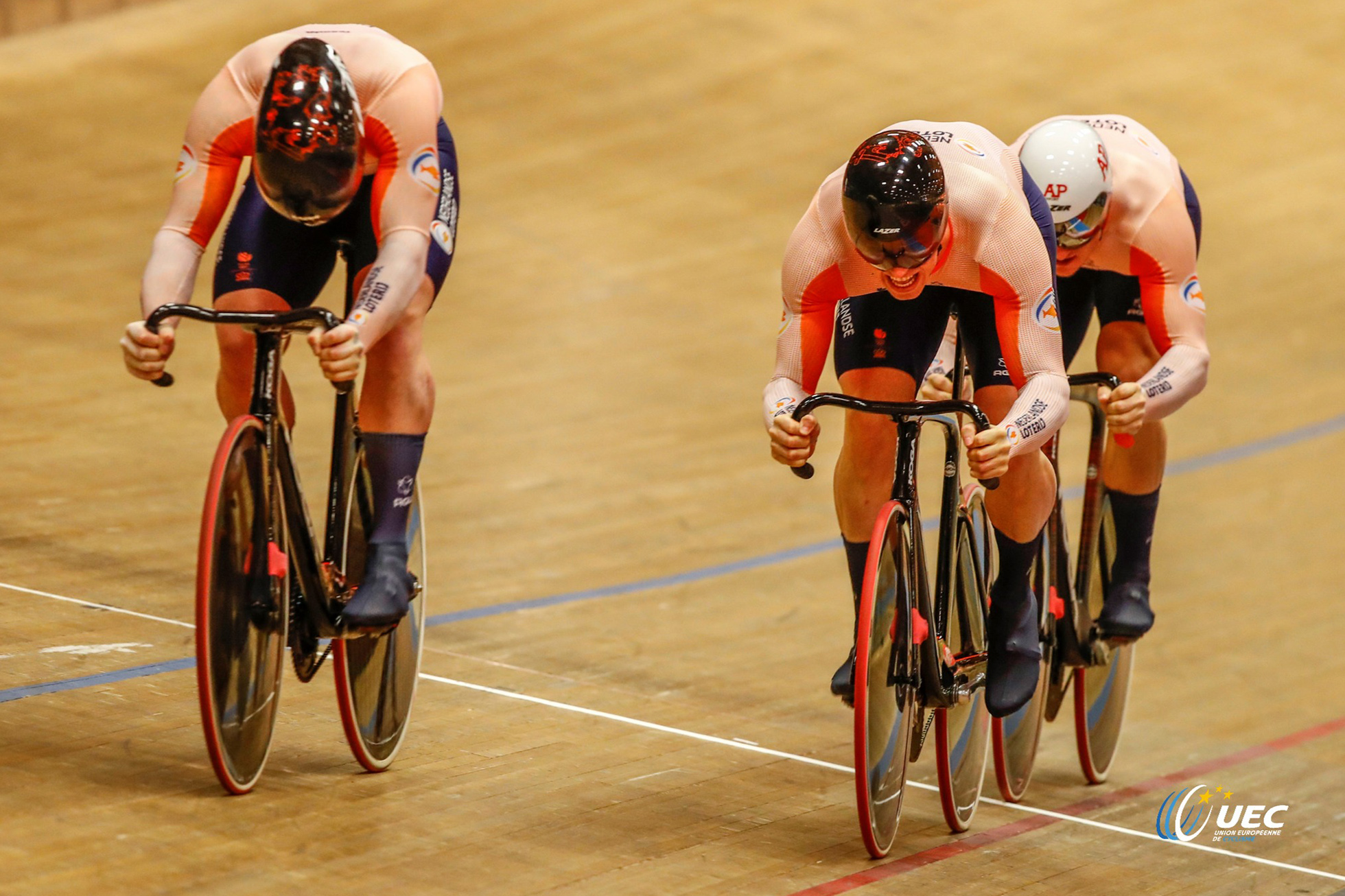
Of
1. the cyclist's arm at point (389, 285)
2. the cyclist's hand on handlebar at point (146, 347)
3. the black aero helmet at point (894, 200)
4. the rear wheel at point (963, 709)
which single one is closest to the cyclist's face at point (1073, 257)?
the rear wheel at point (963, 709)

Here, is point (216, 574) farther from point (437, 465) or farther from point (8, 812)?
point (437, 465)

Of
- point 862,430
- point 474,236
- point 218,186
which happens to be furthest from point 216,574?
point 474,236

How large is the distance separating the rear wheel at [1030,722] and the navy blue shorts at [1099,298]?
1.69ft

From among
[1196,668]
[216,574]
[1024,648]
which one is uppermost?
[216,574]

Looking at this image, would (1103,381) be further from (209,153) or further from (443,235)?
(209,153)

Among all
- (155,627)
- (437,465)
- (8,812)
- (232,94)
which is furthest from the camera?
(437,465)

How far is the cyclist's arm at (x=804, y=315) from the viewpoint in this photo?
3104 mm

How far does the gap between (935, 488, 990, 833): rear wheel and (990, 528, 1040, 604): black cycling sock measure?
0.14 ft

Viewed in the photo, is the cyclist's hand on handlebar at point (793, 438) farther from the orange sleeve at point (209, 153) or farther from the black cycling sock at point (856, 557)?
the orange sleeve at point (209, 153)

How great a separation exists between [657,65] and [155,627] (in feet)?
22.8

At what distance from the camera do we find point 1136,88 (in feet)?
34.8

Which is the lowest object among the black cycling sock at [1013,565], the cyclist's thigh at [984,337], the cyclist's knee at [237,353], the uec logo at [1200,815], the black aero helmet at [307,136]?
the uec logo at [1200,815]

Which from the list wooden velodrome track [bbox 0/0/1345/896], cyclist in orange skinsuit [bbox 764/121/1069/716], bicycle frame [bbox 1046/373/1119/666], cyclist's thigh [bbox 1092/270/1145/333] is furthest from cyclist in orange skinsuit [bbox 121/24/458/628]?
cyclist's thigh [bbox 1092/270/1145/333]

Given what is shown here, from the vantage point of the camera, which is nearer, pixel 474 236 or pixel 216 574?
pixel 216 574
